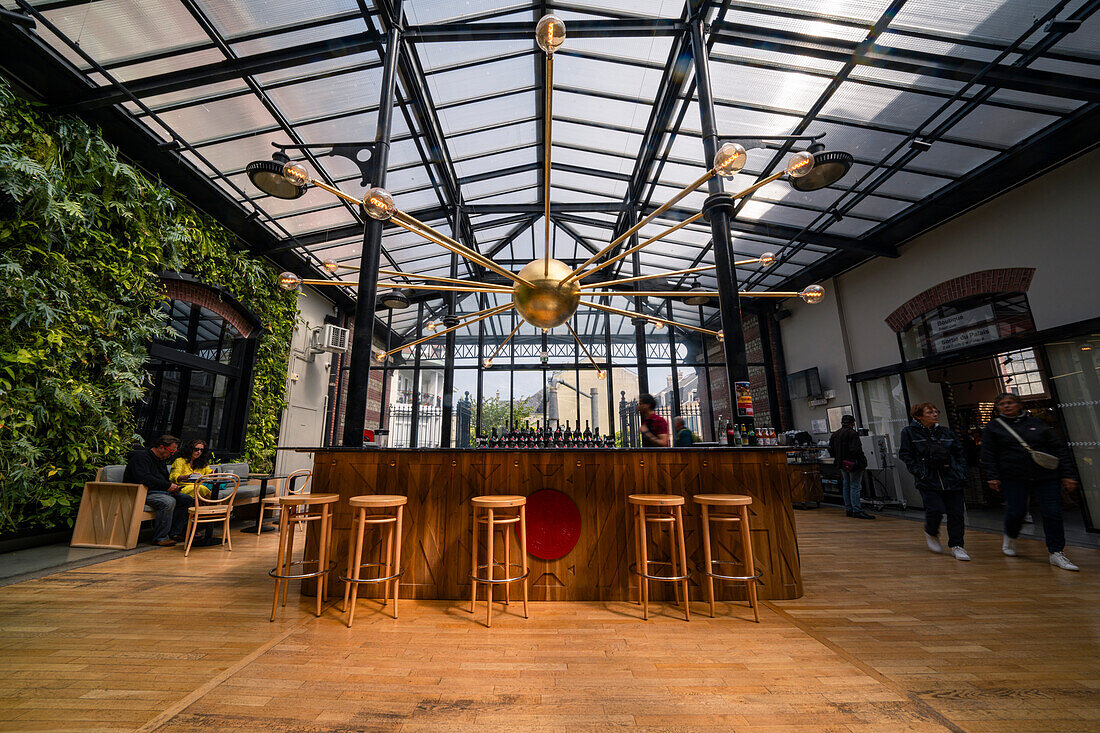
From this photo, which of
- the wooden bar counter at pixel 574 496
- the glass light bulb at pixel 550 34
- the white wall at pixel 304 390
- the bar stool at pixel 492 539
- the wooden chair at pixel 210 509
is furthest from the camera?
the white wall at pixel 304 390

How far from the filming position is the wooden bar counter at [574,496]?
2.90 meters

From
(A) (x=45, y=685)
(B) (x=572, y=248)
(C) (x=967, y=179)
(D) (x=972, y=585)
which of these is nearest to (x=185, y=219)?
(A) (x=45, y=685)

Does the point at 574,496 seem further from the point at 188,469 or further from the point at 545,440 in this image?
the point at 188,469

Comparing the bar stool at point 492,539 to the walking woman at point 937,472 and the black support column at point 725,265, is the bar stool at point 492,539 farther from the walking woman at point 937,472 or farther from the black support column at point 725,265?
the walking woman at point 937,472

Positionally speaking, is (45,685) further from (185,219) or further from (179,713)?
(185,219)

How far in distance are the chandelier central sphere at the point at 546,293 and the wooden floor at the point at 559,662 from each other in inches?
70.6

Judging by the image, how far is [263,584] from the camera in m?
3.20

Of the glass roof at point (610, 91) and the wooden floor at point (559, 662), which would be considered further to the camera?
the glass roof at point (610, 91)

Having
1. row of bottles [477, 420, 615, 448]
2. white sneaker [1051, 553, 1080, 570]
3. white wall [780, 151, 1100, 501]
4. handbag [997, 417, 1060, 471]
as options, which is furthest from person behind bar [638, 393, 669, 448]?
white wall [780, 151, 1100, 501]

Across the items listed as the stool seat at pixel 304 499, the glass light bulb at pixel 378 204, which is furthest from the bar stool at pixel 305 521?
the glass light bulb at pixel 378 204

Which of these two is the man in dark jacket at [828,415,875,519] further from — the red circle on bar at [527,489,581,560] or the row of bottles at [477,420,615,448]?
the red circle on bar at [527,489,581,560]

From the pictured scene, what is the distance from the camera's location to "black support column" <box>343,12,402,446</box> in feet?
11.7

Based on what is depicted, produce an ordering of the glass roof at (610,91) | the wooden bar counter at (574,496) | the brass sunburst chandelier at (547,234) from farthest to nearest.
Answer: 1. the glass roof at (610,91)
2. the wooden bar counter at (574,496)
3. the brass sunburst chandelier at (547,234)

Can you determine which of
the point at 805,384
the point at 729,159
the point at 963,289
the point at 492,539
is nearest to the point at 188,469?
the point at 492,539
